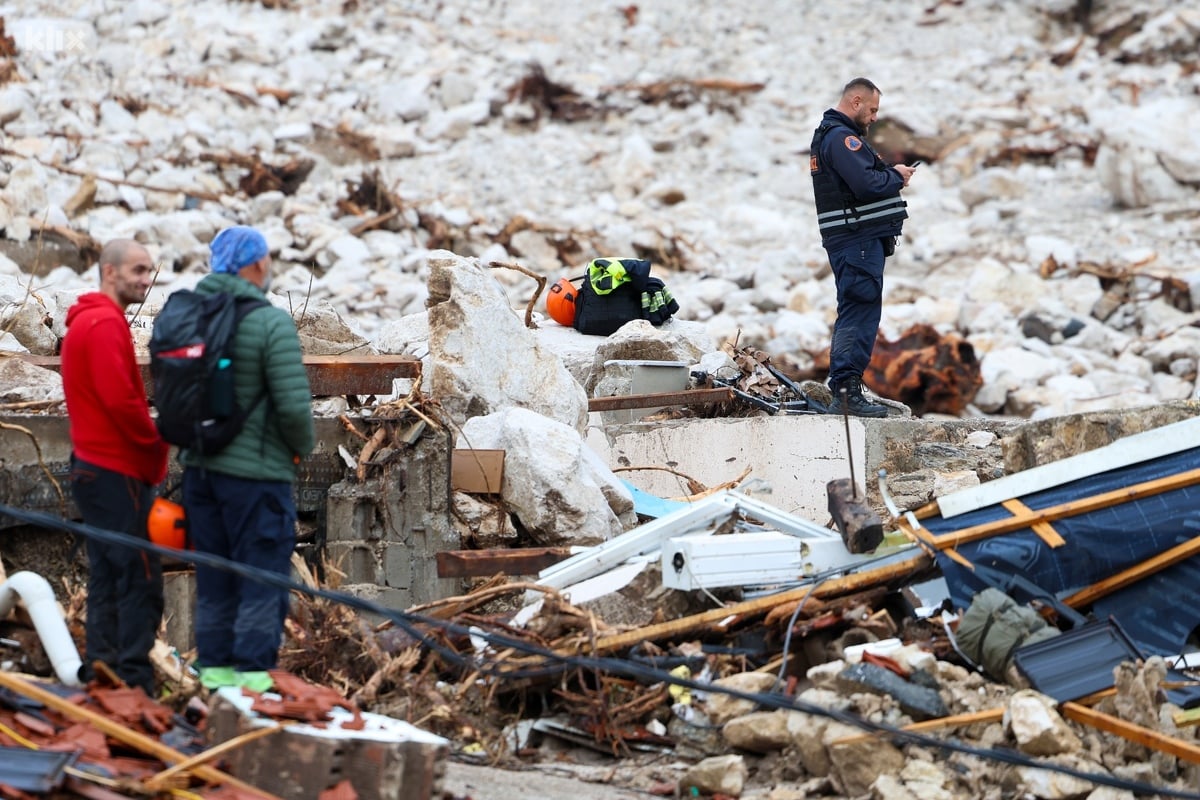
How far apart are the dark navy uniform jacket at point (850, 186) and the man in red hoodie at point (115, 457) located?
→ 4.40 meters

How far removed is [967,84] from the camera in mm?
24766

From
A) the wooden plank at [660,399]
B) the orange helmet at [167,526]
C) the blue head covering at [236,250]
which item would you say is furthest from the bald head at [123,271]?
the wooden plank at [660,399]

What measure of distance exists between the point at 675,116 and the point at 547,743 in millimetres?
18396

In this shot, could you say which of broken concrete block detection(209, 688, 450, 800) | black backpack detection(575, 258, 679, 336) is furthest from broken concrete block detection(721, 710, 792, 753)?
black backpack detection(575, 258, 679, 336)

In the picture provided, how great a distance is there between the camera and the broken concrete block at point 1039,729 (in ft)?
17.1

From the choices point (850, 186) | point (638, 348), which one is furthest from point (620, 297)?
point (850, 186)

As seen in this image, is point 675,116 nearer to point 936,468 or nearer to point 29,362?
point 936,468

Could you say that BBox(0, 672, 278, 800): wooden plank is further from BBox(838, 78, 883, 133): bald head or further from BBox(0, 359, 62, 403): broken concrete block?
BBox(838, 78, 883, 133): bald head

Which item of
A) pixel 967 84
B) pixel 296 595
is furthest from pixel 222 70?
pixel 296 595

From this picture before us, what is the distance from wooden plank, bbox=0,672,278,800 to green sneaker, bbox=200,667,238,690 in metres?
0.26

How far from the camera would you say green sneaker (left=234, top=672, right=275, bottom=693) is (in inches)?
192

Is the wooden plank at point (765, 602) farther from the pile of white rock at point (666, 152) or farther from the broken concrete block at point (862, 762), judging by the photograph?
the pile of white rock at point (666, 152)

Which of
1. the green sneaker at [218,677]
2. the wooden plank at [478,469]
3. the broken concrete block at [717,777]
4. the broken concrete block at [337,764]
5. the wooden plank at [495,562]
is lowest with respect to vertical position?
the broken concrete block at [717,777]

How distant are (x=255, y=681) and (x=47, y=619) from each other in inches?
37.1
